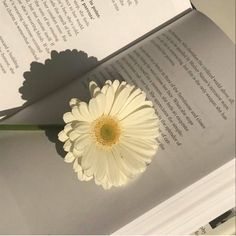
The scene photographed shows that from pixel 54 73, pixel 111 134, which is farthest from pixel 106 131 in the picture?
pixel 54 73

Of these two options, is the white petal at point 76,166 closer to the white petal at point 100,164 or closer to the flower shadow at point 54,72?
the white petal at point 100,164

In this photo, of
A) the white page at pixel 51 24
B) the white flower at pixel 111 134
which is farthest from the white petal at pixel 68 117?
the white page at pixel 51 24

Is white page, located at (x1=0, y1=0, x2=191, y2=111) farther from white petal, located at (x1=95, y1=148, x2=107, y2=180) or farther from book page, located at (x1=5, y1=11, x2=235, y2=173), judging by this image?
white petal, located at (x1=95, y1=148, x2=107, y2=180)

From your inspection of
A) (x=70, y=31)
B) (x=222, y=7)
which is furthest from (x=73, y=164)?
(x=222, y=7)

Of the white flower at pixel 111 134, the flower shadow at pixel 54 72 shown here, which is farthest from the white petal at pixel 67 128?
the flower shadow at pixel 54 72

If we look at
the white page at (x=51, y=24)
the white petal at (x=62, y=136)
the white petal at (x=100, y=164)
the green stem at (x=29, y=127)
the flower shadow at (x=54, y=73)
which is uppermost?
the white page at (x=51, y=24)

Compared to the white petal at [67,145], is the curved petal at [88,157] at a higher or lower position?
lower

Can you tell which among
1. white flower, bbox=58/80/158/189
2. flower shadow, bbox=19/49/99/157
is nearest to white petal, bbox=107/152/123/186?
white flower, bbox=58/80/158/189

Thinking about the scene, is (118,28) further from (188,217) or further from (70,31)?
(188,217)
